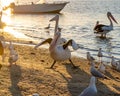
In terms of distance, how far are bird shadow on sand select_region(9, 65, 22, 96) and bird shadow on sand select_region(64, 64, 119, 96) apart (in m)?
1.39

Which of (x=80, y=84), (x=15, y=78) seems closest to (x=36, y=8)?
(x=80, y=84)

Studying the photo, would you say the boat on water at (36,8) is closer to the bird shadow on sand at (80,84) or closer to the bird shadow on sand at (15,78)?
the bird shadow on sand at (80,84)

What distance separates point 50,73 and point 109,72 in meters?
3.35

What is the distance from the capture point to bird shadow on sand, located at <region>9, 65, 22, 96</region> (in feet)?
29.0

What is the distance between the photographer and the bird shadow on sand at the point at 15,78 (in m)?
8.84

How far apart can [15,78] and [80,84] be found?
1.82m

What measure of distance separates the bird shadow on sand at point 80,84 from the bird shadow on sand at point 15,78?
1.39 meters

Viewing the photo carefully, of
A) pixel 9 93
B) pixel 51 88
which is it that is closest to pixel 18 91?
pixel 9 93

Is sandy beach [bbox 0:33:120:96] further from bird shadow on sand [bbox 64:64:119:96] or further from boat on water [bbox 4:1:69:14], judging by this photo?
boat on water [bbox 4:1:69:14]

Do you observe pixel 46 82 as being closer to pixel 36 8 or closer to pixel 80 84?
pixel 80 84

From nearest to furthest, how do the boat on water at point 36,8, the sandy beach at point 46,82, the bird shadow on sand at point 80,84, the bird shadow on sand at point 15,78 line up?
the bird shadow on sand at point 15,78, the sandy beach at point 46,82, the bird shadow on sand at point 80,84, the boat on water at point 36,8

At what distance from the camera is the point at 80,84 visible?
10312 mm

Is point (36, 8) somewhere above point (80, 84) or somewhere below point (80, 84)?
above

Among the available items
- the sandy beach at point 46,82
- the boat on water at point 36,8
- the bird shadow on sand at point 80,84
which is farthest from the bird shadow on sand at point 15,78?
the boat on water at point 36,8
